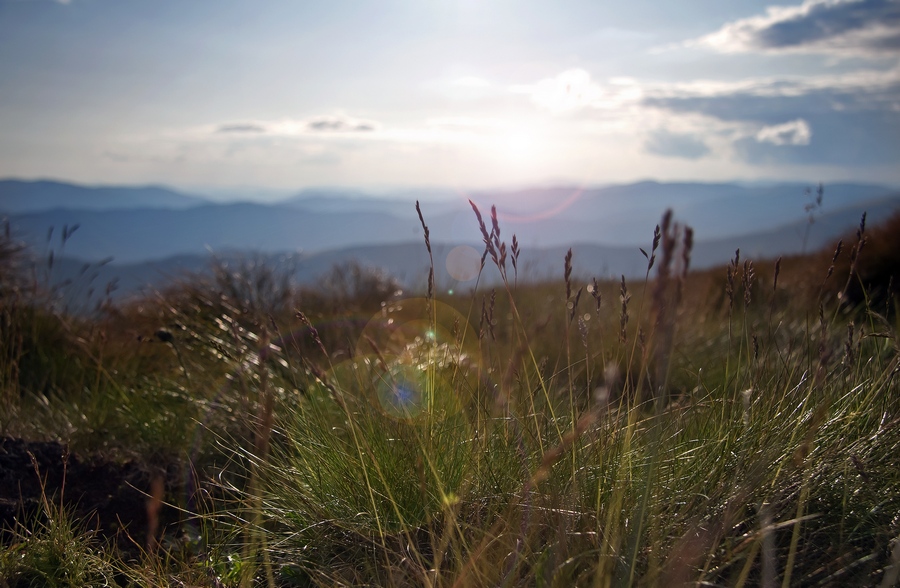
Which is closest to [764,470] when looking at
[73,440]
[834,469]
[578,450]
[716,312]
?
[834,469]

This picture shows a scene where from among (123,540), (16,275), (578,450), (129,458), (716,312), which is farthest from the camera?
(716,312)

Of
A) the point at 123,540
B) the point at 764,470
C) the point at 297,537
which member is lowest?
the point at 123,540

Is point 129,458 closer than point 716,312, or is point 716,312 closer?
point 129,458

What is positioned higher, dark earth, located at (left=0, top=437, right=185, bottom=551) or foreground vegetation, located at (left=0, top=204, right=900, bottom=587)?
foreground vegetation, located at (left=0, top=204, right=900, bottom=587)

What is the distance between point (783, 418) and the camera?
7.41 feet

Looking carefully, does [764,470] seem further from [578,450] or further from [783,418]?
[578,450]

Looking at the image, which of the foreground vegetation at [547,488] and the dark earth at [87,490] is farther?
the dark earth at [87,490]

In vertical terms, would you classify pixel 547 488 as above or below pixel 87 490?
above

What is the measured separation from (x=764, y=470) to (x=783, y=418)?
13.5 inches

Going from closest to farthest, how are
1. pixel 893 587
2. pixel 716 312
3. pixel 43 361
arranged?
pixel 893 587 < pixel 43 361 < pixel 716 312

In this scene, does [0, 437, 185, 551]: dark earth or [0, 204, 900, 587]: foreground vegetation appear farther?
[0, 437, 185, 551]: dark earth

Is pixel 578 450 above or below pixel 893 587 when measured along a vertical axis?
above

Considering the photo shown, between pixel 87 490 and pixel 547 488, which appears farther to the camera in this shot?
pixel 87 490

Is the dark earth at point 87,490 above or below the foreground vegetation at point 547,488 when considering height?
below
